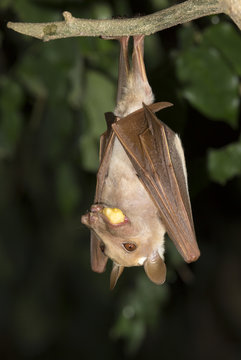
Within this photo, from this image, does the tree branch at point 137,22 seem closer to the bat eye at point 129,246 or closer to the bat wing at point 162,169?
the bat wing at point 162,169

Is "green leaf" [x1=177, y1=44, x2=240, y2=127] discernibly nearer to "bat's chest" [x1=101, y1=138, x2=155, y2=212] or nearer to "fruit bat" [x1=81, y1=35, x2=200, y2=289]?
"fruit bat" [x1=81, y1=35, x2=200, y2=289]

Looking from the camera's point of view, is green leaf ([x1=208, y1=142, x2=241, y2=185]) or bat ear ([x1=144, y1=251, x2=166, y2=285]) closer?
bat ear ([x1=144, y1=251, x2=166, y2=285])

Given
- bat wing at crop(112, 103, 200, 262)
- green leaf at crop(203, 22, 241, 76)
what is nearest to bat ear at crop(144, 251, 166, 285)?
bat wing at crop(112, 103, 200, 262)

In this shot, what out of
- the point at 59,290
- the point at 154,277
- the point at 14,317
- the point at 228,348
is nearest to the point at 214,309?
the point at 228,348

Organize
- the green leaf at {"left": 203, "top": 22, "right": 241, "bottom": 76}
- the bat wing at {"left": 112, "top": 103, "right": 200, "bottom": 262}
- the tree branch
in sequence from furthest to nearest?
the green leaf at {"left": 203, "top": 22, "right": 241, "bottom": 76} → the bat wing at {"left": 112, "top": 103, "right": 200, "bottom": 262} → the tree branch

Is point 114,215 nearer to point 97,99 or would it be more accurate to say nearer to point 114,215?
point 114,215

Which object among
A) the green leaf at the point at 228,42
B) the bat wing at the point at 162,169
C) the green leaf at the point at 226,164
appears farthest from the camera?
the green leaf at the point at 226,164

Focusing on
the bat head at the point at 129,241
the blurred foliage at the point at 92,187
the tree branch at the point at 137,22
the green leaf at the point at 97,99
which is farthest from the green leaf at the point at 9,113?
the tree branch at the point at 137,22
